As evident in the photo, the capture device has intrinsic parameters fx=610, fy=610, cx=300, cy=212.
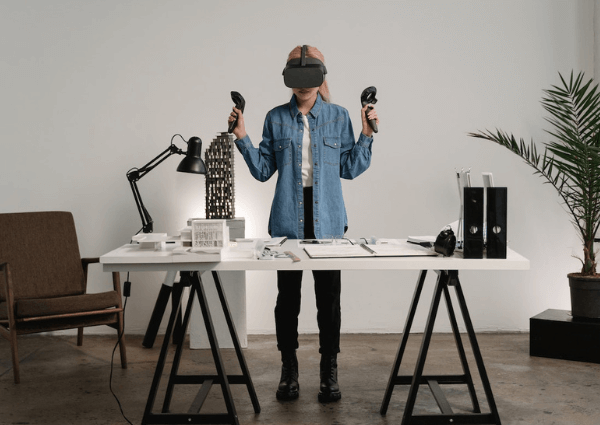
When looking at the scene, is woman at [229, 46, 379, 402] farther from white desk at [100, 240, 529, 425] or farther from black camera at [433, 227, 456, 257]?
black camera at [433, 227, 456, 257]

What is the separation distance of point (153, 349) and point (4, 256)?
1.11 meters

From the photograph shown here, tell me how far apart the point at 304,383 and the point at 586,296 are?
6.00 feet

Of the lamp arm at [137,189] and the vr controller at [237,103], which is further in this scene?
the lamp arm at [137,189]

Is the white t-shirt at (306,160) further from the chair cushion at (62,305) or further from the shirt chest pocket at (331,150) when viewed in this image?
the chair cushion at (62,305)

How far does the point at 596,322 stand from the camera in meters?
3.67

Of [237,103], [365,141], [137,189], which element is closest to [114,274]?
[137,189]

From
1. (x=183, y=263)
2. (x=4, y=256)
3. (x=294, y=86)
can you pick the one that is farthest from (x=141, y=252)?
(x=4, y=256)

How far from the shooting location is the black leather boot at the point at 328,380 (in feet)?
9.67

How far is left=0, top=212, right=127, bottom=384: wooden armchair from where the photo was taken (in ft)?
10.9

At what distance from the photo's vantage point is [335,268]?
2230mm

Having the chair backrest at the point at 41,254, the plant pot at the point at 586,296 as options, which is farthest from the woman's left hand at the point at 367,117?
the chair backrest at the point at 41,254

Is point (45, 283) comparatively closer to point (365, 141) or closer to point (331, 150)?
point (331, 150)

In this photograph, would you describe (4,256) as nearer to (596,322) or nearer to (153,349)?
(153,349)

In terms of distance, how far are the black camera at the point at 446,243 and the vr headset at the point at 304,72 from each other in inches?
33.5
